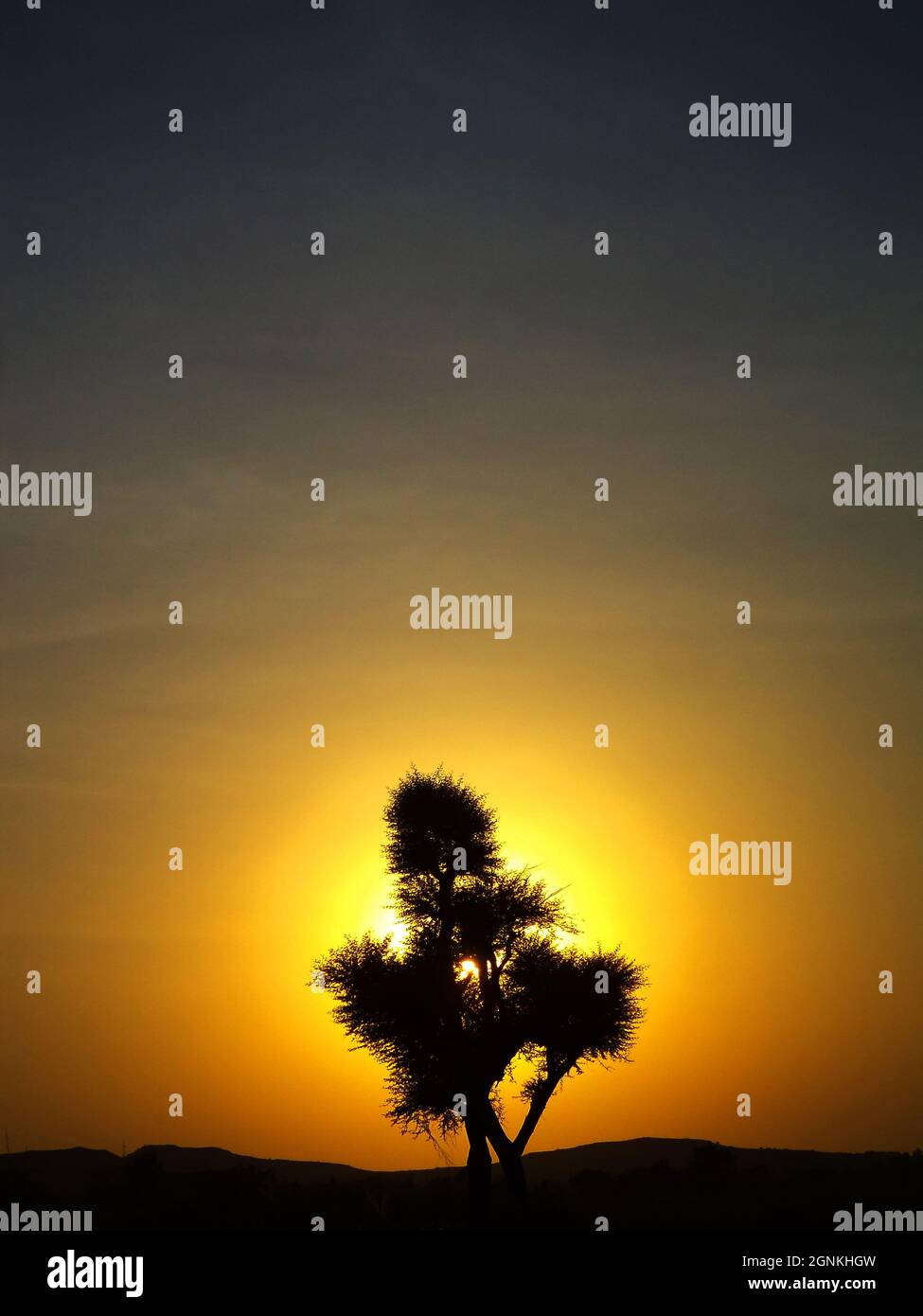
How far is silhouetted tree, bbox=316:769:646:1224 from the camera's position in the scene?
1597 inches

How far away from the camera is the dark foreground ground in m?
37.6

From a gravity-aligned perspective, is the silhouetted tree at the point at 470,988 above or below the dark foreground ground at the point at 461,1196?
above

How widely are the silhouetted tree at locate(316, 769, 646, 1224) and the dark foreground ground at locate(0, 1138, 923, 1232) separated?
3188mm

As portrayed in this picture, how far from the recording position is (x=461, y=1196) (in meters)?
43.2

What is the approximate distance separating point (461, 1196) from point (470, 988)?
730 cm

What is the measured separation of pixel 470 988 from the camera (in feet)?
137

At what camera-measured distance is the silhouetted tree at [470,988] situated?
40.6 m

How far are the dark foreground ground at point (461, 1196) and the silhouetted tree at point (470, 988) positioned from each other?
319 centimetres

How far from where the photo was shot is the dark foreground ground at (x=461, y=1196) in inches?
1479

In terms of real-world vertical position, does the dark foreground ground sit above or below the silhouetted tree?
below
